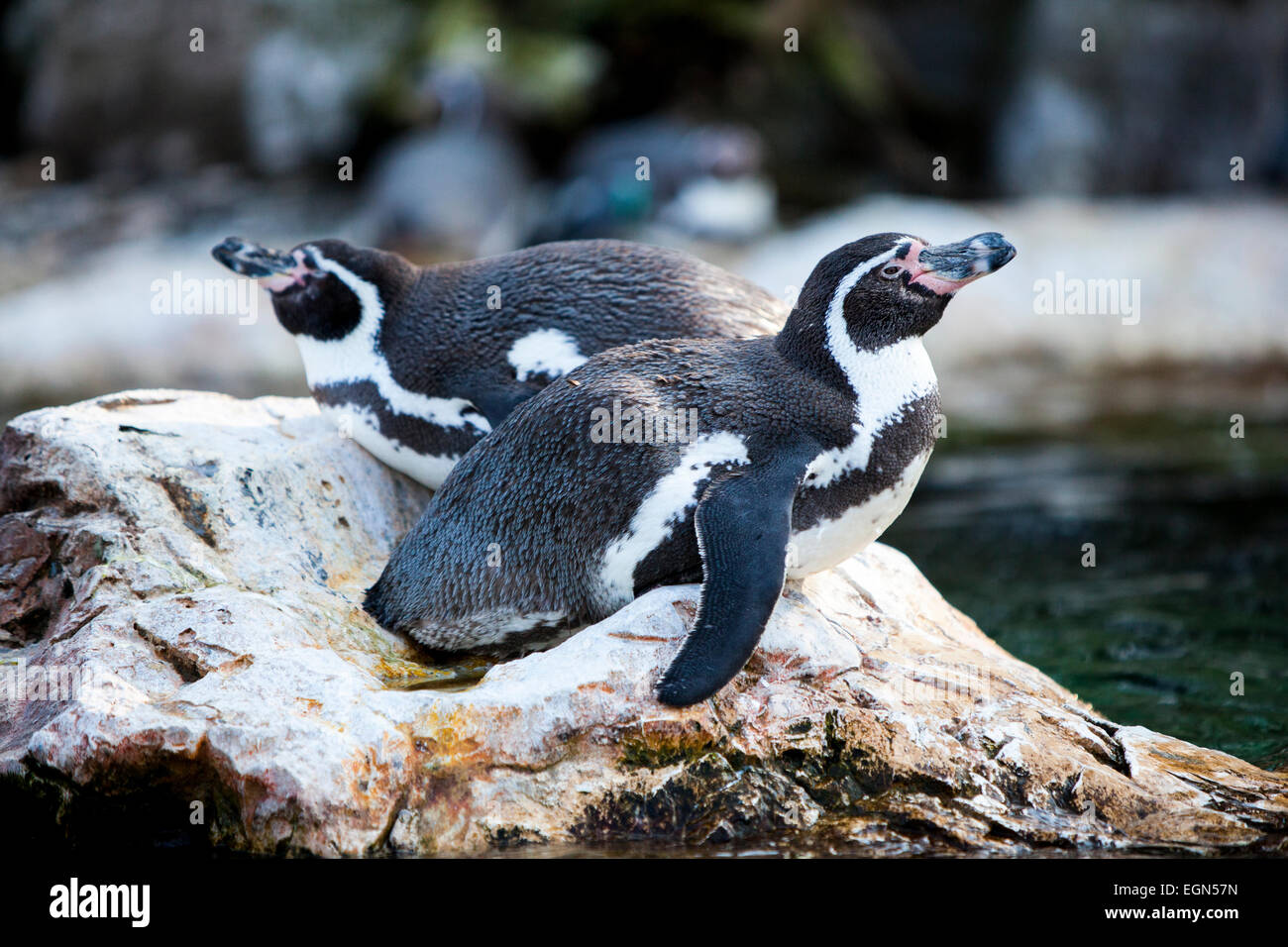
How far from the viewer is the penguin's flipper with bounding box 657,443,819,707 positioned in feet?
11.2

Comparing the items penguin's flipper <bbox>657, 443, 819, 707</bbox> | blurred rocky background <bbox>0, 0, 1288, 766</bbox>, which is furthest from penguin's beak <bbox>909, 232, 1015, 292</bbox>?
blurred rocky background <bbox>0, 0, 1288, 766</bbox>

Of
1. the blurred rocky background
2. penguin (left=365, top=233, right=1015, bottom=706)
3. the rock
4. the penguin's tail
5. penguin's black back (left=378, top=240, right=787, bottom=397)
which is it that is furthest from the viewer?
the blurred rocky background

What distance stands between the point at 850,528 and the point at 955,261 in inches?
31.3

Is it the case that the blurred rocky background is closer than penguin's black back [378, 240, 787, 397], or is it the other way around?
penguin's black back [378, 240, 787, 397]

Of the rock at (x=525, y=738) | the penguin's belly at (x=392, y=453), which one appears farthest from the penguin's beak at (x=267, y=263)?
the rock at (x=525, y=738)

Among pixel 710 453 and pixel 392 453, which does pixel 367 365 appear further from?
pixel 710 453

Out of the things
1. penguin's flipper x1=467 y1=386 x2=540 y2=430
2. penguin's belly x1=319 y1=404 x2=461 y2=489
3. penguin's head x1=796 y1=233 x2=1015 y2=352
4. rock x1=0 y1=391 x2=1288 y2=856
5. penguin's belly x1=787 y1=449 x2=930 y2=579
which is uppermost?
penguin's head x1=796 y1=233 x2=1015 y2=352

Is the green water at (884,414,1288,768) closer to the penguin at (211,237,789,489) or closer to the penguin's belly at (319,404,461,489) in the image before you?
the penguin at (211,237,789,489)

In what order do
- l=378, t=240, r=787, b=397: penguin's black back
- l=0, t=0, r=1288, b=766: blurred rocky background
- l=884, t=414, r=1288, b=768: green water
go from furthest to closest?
1. l=0, t=0, r=1288, b=766: blurred rocky background
2. l=884, t=414, r=1288, b=768: green water
3. l=378, t=240, r=787, b=397: penguin's black back

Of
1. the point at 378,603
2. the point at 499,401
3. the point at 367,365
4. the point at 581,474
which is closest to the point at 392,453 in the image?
the point at 367,365

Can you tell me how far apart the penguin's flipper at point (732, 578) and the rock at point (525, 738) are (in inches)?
6.8

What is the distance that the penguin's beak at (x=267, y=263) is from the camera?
531 centimetres

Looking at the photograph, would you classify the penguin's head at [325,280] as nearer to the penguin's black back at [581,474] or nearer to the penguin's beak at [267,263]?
the penguin's beak at [267,263]
